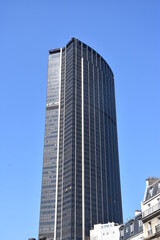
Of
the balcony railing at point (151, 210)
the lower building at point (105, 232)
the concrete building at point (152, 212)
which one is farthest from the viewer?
the lower building at point (105, 232)

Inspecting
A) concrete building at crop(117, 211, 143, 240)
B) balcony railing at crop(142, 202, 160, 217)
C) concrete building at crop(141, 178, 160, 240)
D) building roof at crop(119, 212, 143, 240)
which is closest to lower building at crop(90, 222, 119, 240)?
building roof at crop(119, 212, 143, 240)

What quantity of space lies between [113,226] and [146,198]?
95.4m

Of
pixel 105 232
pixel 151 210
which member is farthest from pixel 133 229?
pixel 105 232

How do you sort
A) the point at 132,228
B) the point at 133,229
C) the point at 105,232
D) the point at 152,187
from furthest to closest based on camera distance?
the point at 105,232, the point at 132,228, the point at 133,229, the point at 152,187

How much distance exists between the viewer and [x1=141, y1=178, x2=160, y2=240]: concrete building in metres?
49.2

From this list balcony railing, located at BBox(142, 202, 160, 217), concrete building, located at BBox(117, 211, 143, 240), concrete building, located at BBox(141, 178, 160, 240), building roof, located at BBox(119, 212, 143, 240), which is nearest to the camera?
concrete building, located at BBox(141, 178, 160, 240)

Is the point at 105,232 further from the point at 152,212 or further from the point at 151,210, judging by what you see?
the point at 152,212

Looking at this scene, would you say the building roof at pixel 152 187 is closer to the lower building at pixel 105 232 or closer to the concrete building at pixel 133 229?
the concrete building at pixel 133 229

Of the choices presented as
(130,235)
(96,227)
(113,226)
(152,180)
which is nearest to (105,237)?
(113,226)

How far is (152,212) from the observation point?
50.4m

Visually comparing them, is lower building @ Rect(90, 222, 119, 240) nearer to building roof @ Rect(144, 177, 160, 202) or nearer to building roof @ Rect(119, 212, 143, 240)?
building roof @ Rect(119, 212, 143, 240)

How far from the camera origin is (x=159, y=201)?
49719 millimetres

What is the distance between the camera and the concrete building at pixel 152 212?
4925 centimetres

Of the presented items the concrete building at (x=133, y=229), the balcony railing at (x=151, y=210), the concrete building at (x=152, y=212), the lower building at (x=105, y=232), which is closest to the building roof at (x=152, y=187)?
the concrete building at (x=152, y=212)
